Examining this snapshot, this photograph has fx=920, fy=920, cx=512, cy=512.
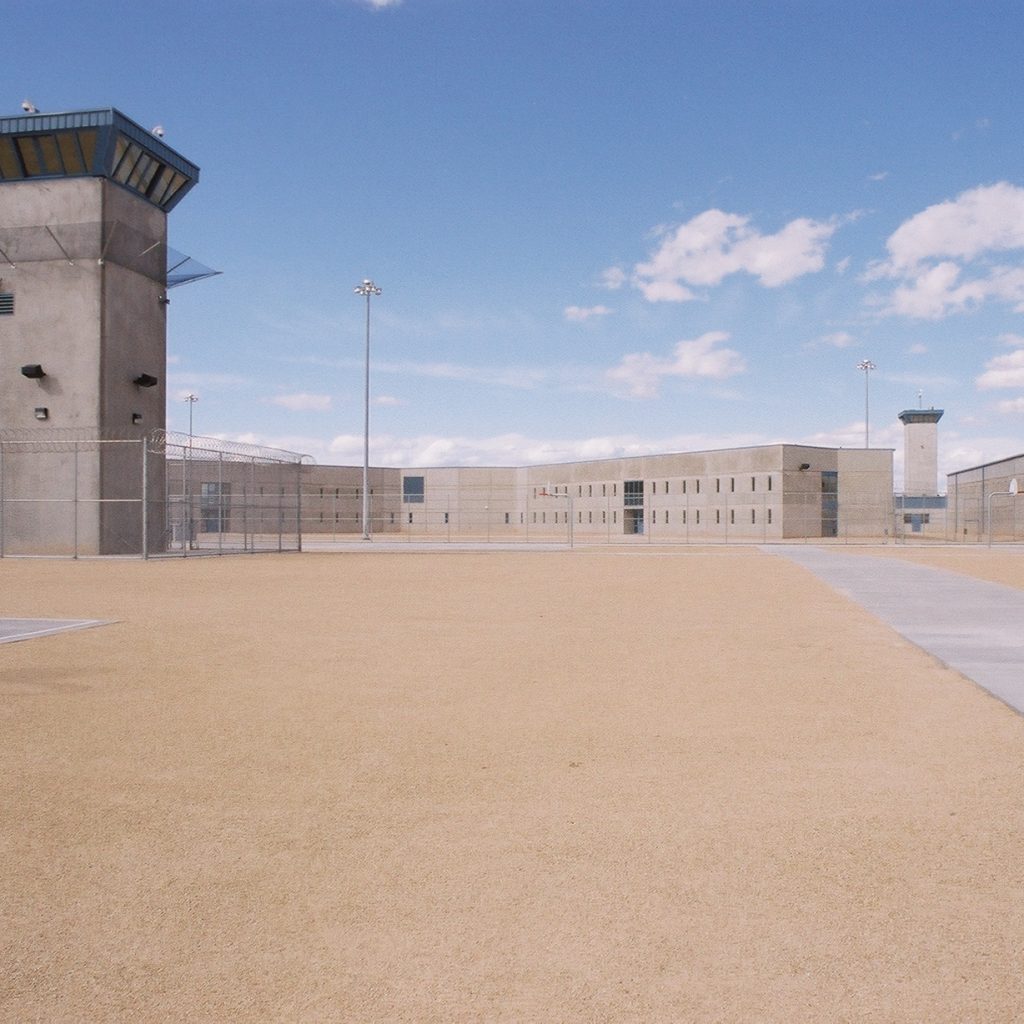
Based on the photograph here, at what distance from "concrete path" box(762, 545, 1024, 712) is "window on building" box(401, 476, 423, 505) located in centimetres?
5378

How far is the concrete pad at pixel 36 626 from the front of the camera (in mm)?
10320

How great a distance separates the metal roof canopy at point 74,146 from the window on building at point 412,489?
4646 cm

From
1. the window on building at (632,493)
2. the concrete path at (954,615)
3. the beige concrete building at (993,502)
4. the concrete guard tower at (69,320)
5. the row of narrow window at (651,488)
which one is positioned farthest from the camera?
the window on building at (632,493)

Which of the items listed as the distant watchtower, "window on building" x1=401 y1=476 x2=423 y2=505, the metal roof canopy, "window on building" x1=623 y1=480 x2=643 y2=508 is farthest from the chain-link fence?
the distant watchtower

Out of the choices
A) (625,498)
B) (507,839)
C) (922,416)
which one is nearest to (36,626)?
(507,839)

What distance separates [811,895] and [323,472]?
6971 centimetres

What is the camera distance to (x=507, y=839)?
4.12 metres

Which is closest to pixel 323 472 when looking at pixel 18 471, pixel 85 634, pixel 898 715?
pixel 18 471

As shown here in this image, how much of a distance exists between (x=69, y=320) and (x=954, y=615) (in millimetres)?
25988

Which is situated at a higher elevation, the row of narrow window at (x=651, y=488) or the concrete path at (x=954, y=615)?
the row of narrow window at (x=651, y=488)

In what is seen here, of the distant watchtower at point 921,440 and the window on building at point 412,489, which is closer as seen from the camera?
the window on building at point 412,489

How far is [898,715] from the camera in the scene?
21.5ft

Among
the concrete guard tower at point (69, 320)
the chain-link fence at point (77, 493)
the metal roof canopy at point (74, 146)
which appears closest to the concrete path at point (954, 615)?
the chain-link fence at point (77, 493)

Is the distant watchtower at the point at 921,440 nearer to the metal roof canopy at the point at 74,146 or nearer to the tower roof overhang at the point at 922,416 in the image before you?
the tower roof overhang at the point at 922,416
